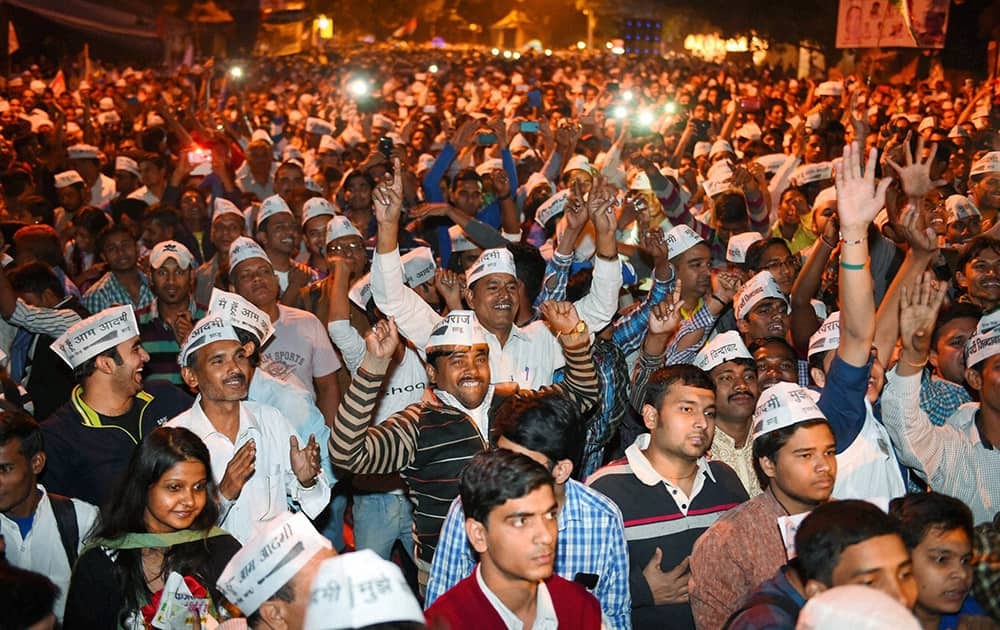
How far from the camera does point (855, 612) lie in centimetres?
261

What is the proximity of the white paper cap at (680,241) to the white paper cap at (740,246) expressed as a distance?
0.96 m

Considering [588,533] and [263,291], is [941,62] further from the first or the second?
[588,533]

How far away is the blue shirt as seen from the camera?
13.5 feet

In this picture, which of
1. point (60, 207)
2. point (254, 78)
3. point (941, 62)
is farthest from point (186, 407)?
point (254, 78)

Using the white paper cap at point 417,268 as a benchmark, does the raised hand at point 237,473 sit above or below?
below

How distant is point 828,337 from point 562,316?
1397mm

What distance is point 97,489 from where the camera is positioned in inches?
199

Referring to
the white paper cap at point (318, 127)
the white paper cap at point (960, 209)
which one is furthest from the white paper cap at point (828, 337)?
the white paper cap at point (318, 127)

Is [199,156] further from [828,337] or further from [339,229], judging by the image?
[828,337]

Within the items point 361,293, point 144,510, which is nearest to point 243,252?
point 361,293

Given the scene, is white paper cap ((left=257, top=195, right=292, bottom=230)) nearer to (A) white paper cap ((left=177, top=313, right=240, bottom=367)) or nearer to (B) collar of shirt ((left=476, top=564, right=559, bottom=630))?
(A) white paper cap ((left=177, top=313, right=240, bottom=367))

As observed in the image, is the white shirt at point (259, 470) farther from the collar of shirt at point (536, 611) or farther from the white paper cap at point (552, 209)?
the white paper cap at point (552, 209)

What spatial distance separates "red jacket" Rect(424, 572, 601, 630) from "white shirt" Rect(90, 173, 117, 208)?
10750mm

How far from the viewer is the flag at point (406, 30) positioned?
77562 mm
